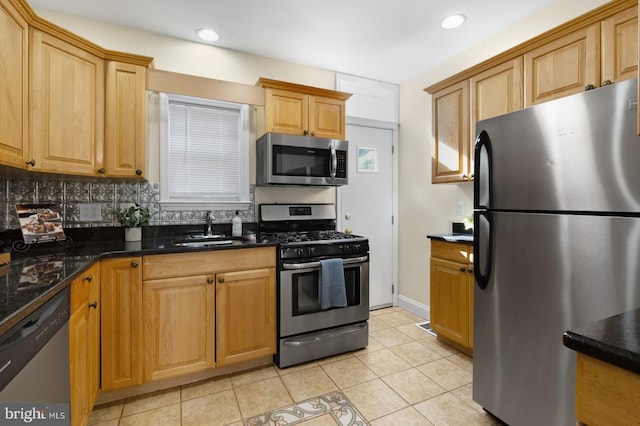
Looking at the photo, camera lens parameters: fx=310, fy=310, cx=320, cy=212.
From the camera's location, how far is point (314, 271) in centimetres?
242

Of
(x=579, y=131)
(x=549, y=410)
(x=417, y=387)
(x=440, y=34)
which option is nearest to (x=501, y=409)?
(x=549, y=410)

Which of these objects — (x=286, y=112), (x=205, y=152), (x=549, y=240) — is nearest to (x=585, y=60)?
(x=549, y=240)

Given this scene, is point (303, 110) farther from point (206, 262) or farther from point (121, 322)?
point (121, 322)

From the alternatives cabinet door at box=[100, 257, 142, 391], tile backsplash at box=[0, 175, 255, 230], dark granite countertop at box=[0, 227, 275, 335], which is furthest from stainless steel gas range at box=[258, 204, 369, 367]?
cabinet door at box=[100, 257, 142, 391]

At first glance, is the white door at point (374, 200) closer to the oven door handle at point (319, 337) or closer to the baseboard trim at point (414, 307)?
the baseboard trim at point (414, 307)

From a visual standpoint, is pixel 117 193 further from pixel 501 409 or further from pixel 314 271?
pixel 501 409

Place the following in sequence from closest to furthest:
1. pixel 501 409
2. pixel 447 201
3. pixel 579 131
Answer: pixel 579 131 → pixel 501 409 → pixel 447 201

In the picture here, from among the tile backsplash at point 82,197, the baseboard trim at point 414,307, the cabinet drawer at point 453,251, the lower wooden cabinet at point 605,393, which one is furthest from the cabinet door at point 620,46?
the tile backsplash at point 82,197

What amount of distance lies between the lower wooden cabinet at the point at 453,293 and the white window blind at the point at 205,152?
1871mm

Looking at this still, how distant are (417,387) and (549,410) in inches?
32.5

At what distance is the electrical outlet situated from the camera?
7.69ft

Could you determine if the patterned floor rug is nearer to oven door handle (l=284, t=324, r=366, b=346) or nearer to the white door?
oven door handle (l=284, t=324, r=366, b=346)

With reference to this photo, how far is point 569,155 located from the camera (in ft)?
4.60

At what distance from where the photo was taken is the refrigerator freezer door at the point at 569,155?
125 centimetres
